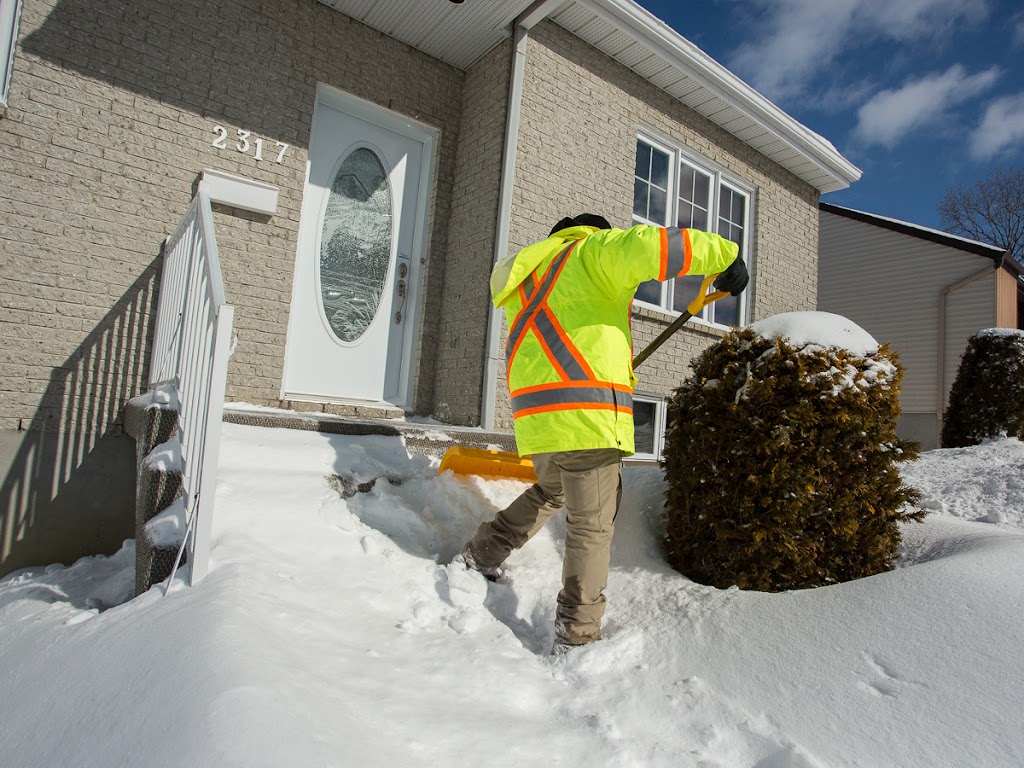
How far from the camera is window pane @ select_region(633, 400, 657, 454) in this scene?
6488 millimetres

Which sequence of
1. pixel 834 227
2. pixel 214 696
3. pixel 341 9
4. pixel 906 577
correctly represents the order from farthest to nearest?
pixel 834 227 < pixel 341 9 < pixel 906 577 < pixel 214 696

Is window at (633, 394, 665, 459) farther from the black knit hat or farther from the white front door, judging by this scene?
the black knit hat

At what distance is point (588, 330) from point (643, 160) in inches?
187

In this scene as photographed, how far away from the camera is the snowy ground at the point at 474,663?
1478mm

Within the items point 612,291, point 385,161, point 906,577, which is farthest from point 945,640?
point 385,161

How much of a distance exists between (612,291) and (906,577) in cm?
146

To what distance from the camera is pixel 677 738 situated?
178 cm

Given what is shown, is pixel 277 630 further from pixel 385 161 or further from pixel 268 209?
pixel 385 161

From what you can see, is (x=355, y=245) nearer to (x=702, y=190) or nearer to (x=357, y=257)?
(x=357, y=257)

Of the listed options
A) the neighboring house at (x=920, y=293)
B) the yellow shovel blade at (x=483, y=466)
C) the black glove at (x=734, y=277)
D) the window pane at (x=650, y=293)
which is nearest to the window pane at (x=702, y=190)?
the window pane at (x=650, y=293)

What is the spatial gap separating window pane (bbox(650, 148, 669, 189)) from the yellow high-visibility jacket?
4511 millimetres

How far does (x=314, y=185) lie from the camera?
5.12 meters

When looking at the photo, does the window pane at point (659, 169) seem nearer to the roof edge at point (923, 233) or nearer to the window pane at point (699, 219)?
the window pane at point (699, 219)

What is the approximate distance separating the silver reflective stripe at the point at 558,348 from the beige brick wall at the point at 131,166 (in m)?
2.85
